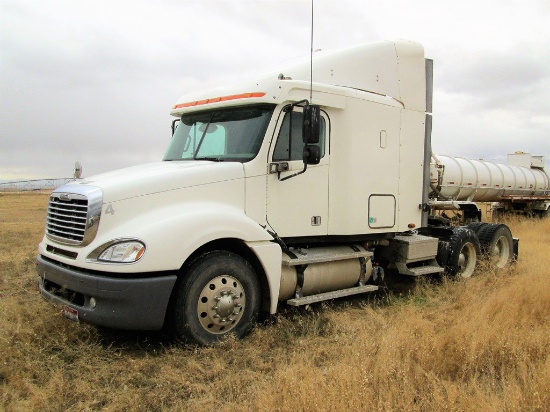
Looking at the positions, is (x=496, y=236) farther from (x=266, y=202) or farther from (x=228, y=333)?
(x=228, y=333)

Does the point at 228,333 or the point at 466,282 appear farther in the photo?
the point at 466,282

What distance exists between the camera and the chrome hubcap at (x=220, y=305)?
483 cm

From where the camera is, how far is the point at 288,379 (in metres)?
3.67

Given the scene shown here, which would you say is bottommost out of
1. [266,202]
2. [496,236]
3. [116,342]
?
[116,342]

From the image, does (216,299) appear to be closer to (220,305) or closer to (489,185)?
(220,305)

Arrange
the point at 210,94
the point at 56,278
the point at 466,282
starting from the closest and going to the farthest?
the point at 56,278 → the point at 210,94 → the point at 466,282

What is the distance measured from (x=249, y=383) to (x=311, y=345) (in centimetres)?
108

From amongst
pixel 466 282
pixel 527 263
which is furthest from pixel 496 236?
pixel 466 282

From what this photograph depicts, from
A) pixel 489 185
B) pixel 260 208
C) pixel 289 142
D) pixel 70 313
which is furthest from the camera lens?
pixel 489 185

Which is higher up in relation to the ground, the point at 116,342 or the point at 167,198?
the point at 167,198

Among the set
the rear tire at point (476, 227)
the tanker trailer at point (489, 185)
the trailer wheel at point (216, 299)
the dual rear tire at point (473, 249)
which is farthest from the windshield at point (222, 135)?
the rear tire at point (476, 227)

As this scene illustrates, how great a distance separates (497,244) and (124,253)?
7762 mm

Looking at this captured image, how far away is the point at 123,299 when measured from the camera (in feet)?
14.3

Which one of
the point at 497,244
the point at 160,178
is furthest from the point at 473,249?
the point at 160,178
